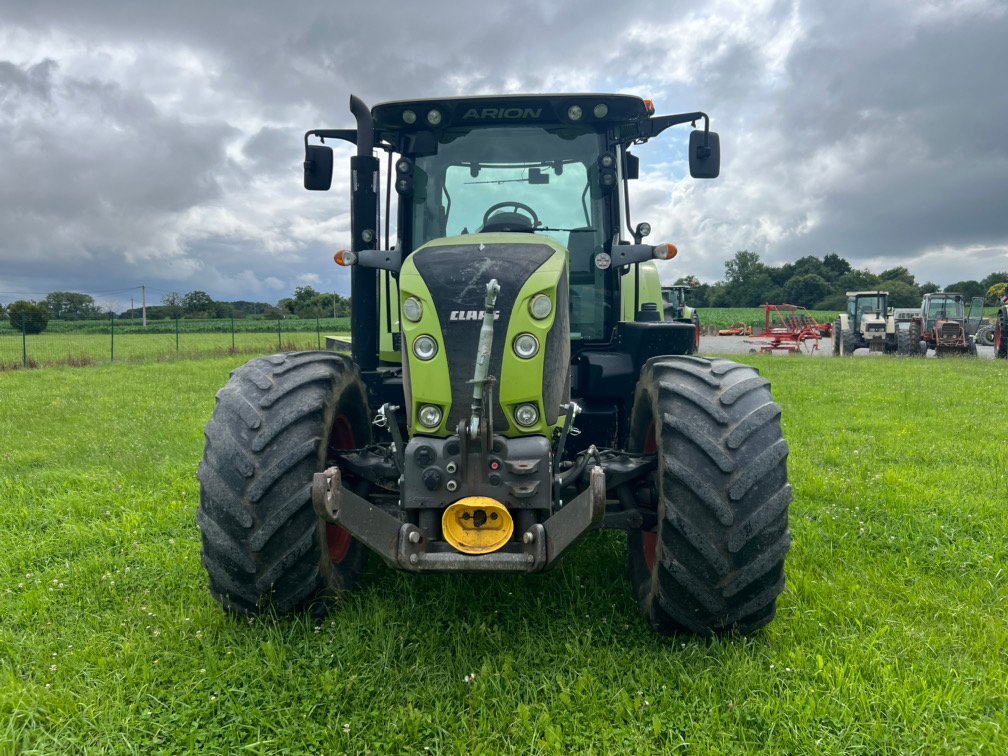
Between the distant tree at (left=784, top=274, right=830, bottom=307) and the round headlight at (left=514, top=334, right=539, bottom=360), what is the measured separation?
81046 mm

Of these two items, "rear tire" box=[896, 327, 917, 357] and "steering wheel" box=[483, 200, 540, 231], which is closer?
"steering wheel" box=[483, 200, 540, 231]

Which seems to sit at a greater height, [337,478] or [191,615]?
[337,478]

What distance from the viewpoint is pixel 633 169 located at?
4.61m

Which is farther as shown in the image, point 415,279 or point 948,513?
point 948,513

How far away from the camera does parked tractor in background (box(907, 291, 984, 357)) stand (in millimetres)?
21344

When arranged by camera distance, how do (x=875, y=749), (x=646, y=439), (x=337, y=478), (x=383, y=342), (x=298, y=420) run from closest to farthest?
(x=875, y=749)
(x=337, y=478)
(x=298, y=420)
(x=646, y=439)
(x=383, y=342)

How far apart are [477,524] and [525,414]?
1.55 ft

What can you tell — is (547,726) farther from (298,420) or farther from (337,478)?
(298,420)

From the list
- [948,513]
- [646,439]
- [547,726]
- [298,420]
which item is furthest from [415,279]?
[948,513]

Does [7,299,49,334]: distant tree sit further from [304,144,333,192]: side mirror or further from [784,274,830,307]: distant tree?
[784,274,830,307]: distant tree

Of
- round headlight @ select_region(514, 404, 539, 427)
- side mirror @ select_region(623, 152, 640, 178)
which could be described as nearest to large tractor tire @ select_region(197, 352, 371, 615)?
round headlight @ select_region(514, 404, 539, 427)

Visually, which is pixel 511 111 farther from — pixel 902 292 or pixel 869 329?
pixel 902 292

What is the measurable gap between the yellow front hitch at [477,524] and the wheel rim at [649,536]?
38.8 inches

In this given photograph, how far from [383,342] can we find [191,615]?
1.88 metres
